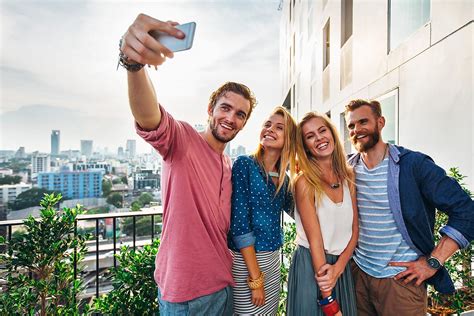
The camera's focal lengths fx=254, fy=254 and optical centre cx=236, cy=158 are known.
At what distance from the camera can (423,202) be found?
63.4 inches

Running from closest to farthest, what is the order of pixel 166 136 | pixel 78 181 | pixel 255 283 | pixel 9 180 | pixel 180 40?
1. pixel 180 40
2. pixel 166 136
3. pixel 255 283
4. pixel 9 180
5. pixel 78 181

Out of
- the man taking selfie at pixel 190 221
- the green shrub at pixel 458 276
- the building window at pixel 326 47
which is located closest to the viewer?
the man taking selfie at pixel 190 221

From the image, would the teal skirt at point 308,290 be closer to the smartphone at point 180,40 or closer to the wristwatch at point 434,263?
the wristwatch at point 434,263

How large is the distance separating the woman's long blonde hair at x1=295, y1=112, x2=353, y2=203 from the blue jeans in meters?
0.80

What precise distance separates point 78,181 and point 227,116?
30.0m

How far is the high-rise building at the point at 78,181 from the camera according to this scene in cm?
2401

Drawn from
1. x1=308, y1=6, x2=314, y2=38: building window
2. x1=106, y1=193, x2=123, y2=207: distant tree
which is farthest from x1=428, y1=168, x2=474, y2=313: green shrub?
x1=106, y1=193, x2=123, y2=207: distant tree

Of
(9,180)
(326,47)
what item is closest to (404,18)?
(326,47)

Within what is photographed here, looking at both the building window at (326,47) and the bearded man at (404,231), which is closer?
the bearded man at (404,231)

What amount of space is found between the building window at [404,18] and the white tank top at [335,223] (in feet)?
10.1

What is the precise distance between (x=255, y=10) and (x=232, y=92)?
845 centimetres

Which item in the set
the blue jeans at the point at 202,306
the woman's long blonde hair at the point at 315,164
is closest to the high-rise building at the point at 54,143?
the blue jeans at the point at 202,306

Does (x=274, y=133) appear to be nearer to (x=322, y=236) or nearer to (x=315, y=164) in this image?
(x=315, y=164)

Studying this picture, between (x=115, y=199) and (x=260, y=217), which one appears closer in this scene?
(x=260, y=217)
